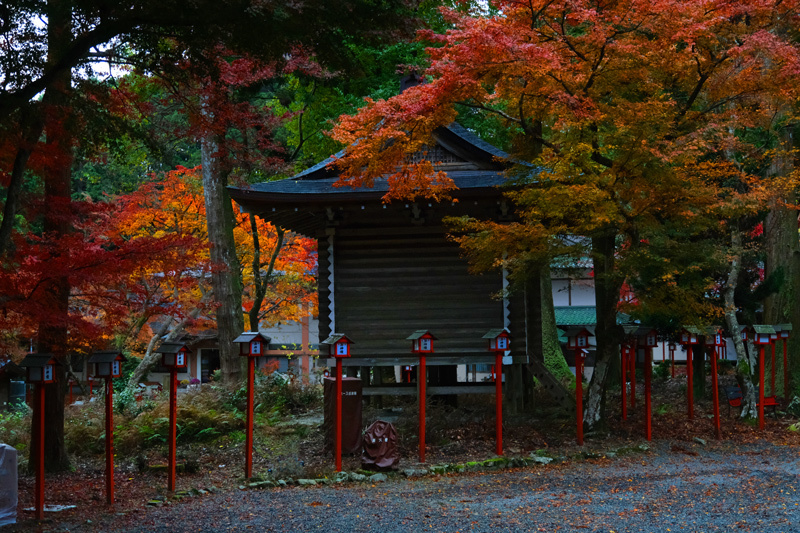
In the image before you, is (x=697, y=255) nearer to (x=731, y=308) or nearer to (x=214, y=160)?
(x=731, y=308)

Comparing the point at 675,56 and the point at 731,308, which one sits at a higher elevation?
the point at 675,56

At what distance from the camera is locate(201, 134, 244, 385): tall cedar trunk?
18.4 m

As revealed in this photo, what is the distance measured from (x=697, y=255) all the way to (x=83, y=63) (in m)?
9.67

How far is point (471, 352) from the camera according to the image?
47.3 ft

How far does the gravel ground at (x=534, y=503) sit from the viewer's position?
7.55 meters

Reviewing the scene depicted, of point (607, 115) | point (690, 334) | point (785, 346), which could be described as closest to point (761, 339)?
point (690, 334)

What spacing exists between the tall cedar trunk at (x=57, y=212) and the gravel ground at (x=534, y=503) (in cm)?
319

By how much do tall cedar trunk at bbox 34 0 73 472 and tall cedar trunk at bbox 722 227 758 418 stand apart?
11.4 meters

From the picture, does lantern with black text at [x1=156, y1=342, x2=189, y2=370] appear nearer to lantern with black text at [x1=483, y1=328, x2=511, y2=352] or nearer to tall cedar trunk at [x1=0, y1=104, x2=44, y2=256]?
tall cedar trunk at [x1=0, y1=104, x2=44, y2=256]

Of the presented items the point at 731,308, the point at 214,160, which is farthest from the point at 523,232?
the point at 214,160

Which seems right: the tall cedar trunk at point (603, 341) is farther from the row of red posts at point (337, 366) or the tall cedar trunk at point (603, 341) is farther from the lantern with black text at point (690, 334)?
the lantern with black text at point (690, 334)

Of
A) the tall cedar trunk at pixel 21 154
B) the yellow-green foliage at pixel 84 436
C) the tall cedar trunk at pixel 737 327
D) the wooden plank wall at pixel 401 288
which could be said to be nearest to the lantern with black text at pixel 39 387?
the tall cedar trunk at pixel 21 154

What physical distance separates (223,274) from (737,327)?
1174 centimetres

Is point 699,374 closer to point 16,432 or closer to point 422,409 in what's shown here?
point 422,409
